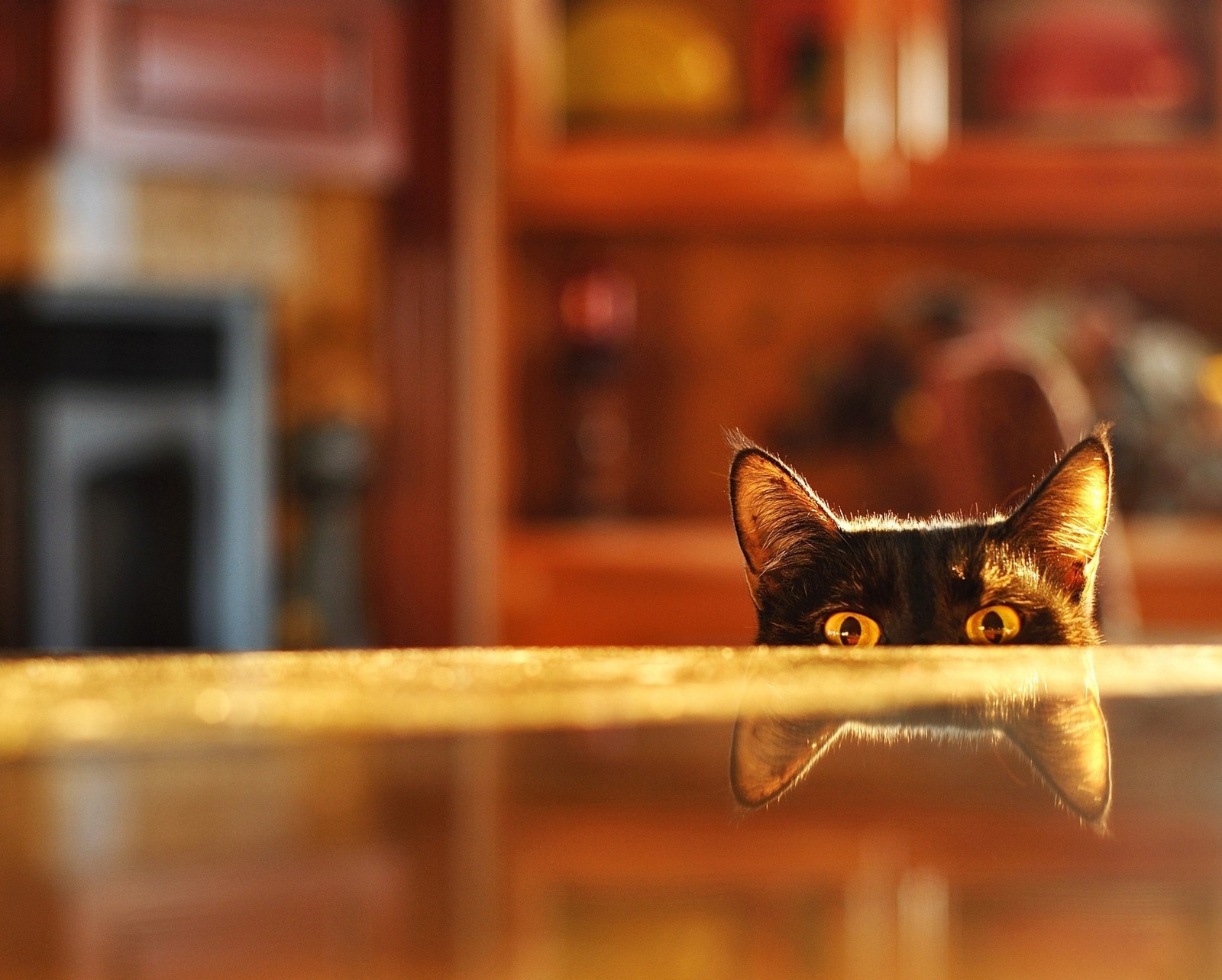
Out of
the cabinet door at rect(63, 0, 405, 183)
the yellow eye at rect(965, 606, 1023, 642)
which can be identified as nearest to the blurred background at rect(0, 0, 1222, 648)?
the cabinet door at rect(63, 0, 405, 183)

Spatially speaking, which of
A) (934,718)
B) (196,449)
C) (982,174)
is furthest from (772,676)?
(982,174)

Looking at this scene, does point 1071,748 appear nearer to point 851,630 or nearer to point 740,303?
point 851,630

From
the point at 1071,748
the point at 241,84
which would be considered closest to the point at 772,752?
the point at 1071,748

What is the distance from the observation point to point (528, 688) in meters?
0.19

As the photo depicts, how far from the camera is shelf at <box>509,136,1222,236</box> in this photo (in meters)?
1.85

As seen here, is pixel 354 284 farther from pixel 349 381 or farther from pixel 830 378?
pixel 830 378

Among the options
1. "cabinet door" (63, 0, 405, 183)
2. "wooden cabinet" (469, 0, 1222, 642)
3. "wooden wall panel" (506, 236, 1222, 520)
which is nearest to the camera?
"cabinet door" (63, 0, 405, 183)

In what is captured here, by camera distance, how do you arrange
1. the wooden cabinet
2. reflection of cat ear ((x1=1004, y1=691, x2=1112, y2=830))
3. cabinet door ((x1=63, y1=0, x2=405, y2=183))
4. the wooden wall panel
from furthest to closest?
the wooden wall panel
the wooden cabinet
cabinet door ((x1=63, y1=0, x2=405, y2=183))
reflection of cat ear ((x1=1004, y1=691, x2=1112, y2=830))

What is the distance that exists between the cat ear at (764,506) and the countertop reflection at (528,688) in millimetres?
17

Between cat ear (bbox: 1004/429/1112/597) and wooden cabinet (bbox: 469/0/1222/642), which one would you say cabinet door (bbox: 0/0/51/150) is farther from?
cat ear (bbox: 1004/429/1112/597)

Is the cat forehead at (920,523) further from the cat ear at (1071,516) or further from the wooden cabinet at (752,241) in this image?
the wooden cabinet at (752,241)

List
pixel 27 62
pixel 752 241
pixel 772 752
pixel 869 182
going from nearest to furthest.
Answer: pixel 772 752
pixel 27 62
pixel 869 182
pixel 752 241

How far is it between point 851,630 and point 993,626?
3cm

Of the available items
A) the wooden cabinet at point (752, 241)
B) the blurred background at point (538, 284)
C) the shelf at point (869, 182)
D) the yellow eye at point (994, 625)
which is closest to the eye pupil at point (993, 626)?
the yellow eye at point (994, 625)
